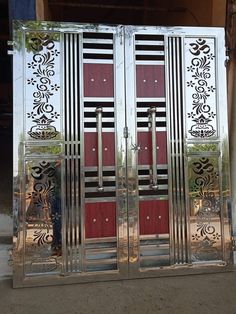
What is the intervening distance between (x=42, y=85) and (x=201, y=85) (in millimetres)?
1481

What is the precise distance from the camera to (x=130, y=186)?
3.51 meters

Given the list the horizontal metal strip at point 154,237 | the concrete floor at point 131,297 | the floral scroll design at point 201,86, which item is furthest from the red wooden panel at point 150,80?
the concrete floor at point 131,297

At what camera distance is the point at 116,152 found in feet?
11.5

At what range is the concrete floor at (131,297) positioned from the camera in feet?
9.47

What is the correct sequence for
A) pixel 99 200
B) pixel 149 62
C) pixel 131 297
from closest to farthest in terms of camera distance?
pixel 131 297 < pixel 99 200 < pixel 149 62

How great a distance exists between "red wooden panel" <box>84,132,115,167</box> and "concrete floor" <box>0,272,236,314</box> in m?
1.08

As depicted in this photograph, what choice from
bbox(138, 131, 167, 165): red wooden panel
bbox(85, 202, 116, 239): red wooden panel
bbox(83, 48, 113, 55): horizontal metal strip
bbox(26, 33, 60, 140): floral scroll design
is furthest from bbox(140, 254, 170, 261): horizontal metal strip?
bbox(83, 48, 113, 55): horizontal metal strip

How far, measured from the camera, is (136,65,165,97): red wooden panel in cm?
357

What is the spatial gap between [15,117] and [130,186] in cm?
119

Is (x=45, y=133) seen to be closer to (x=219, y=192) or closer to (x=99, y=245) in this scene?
(x=99, y=245)

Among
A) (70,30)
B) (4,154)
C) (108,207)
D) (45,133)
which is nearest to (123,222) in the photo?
(108,207)

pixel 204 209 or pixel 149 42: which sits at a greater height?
pixel 149 42

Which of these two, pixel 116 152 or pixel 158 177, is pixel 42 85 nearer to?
pixel 116 152

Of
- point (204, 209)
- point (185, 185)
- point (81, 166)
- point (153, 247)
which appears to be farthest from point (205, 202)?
point (81, 166)
